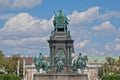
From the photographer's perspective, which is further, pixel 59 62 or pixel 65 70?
pixel 65 70

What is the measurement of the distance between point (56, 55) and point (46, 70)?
2782 millimetres

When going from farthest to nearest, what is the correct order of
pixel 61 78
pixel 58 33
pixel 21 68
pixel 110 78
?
pixel 21 68, pixel 110 78, pixel 58 33, pixel 61 78

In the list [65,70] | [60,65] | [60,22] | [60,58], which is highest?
[60,22]

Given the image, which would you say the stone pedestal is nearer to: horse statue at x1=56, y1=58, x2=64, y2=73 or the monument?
the monument

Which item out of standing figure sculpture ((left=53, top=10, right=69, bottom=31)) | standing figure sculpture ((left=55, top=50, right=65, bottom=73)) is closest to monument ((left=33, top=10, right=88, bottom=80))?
standing figure sculpture ((left=55, top=50, right=65, bottom=73))

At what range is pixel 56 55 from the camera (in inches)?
3238

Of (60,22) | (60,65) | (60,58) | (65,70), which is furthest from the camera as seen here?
(60,22)

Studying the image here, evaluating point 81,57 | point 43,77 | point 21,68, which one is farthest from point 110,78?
point 21,68

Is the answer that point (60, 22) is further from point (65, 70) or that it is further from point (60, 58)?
point (65, 70)

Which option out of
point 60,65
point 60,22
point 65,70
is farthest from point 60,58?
point 60,22

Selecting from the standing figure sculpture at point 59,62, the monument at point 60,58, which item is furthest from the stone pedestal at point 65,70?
the standing figure sculpture at point 59,62

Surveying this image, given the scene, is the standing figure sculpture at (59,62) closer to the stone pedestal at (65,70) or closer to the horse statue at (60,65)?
the horse statue at (60,65)

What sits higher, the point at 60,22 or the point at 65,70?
the point at 60,22

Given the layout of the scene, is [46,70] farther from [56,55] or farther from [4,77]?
[4,77]
